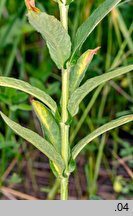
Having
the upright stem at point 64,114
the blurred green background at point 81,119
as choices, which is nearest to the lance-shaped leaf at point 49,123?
the upright stem at point 64,114

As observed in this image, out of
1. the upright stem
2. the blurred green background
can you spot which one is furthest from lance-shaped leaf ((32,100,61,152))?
the blurred green background

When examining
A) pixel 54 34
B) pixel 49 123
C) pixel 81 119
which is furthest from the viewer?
pixel 81 119

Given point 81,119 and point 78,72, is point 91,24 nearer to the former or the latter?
point 78,72

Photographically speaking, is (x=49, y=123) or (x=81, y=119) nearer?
(x=49, y=123)

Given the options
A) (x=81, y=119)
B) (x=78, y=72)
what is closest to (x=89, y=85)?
(x=78, y=72)

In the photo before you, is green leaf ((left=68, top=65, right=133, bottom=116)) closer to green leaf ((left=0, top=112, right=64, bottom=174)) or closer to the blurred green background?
green leaf ((left=0, top=112, right=64, bottom=174))

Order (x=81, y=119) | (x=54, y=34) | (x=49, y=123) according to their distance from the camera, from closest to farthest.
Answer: (x=54, y=34), (x=49, y=123), (x=81, y=119)
